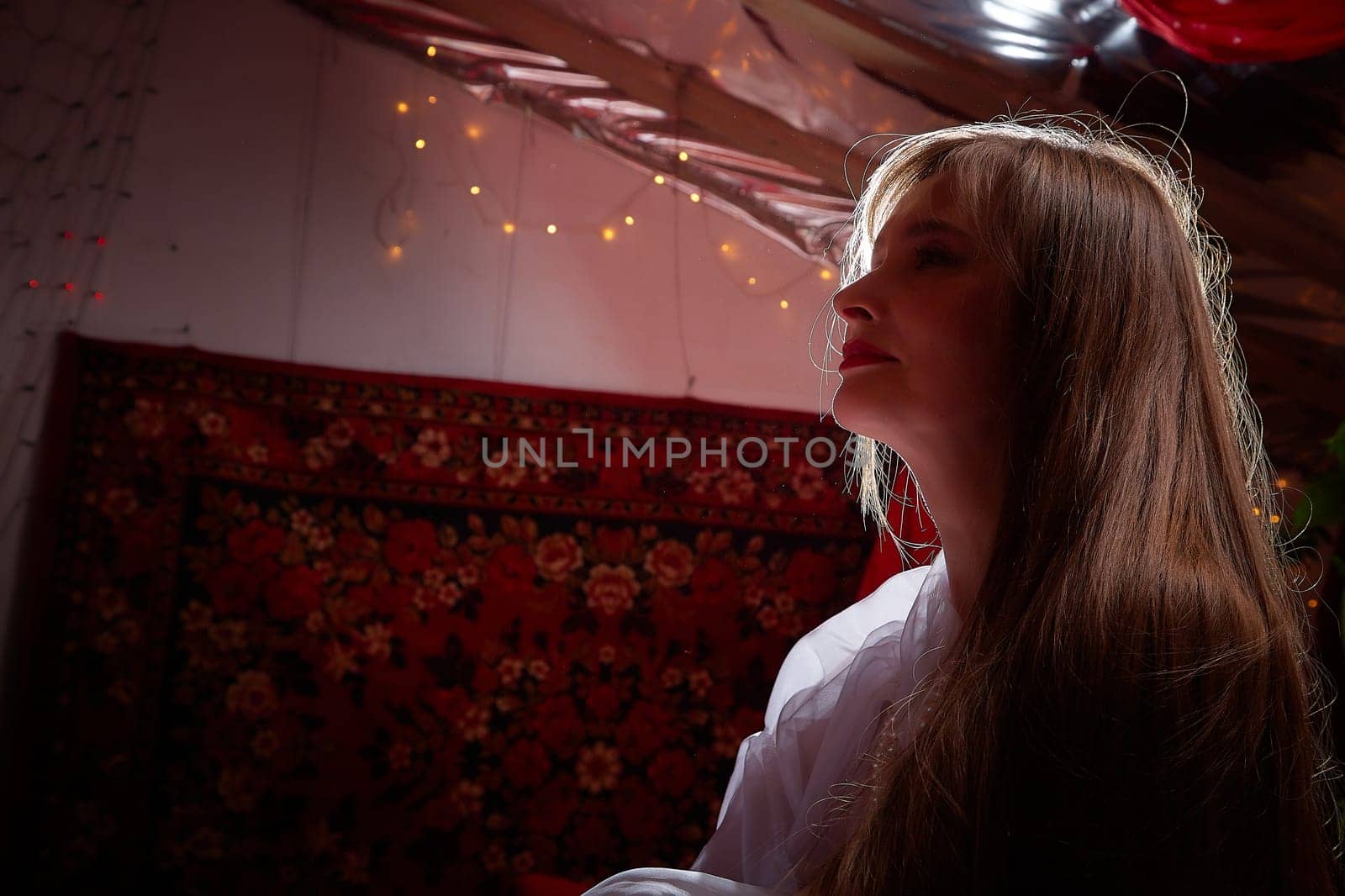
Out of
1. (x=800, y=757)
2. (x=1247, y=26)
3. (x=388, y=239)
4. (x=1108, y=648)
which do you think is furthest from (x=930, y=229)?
(x=388, y=239)

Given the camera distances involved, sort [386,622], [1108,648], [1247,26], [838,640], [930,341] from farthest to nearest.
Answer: [386,622] < [1247,26] < [838,640] < [930,341] < [1108,648]

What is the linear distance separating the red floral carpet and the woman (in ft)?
3.13

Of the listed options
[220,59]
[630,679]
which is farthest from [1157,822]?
[220,59]

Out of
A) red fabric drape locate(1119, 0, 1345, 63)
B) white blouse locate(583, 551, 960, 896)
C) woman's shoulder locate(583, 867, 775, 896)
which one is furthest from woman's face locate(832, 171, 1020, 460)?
red fabric drape locate(1119, 0, 1345, 63)

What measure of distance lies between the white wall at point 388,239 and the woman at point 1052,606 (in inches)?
38.5

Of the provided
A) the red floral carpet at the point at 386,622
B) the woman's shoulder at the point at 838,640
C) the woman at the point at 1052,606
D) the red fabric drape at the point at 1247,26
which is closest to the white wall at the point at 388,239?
the red floral carpet at the point at 386,622

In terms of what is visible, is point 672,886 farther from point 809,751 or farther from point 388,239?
point 388,239

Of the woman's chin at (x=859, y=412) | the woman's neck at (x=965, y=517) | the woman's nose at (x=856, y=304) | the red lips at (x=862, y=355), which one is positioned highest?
the woman's nose at (x=856, y=304)

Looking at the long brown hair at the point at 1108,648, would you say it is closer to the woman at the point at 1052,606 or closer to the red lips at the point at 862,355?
the woman at the point at 1052,606

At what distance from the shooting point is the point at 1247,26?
4.53 feet

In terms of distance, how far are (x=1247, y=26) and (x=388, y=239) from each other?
162 cm

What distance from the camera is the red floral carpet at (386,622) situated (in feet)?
5.57

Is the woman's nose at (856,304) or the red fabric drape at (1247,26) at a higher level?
the red fabric drape at (1247,26)

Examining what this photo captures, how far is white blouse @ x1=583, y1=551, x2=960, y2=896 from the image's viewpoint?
719 mm
